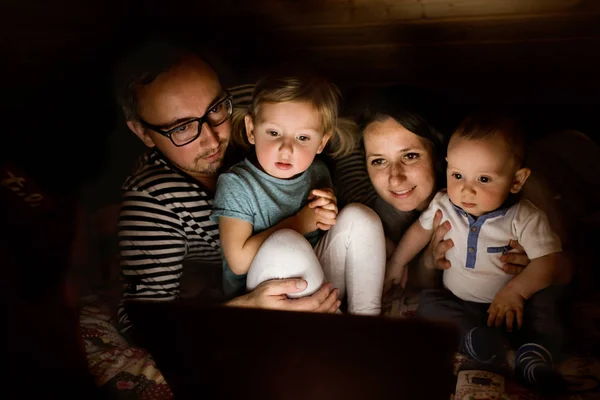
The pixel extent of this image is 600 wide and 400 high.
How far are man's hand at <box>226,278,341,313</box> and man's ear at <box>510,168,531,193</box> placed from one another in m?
0.41

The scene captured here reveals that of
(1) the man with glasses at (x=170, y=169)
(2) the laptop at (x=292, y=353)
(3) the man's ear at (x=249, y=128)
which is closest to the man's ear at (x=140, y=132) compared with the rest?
(1) the man with glasses at (x=170, y=169)

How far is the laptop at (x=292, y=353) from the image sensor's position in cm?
101

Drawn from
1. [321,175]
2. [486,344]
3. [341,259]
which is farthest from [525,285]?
[321,175]

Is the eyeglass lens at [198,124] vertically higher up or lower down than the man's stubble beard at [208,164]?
higher up

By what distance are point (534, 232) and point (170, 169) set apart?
770mm

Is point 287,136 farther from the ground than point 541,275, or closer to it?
farther from the ground

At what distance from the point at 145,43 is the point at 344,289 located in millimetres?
720

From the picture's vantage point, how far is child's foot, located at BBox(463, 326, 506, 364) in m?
1.03

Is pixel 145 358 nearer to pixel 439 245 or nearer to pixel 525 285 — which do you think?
pixel 439 245

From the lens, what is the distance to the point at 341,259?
3.63 feet

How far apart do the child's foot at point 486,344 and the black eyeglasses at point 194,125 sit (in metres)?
0.69

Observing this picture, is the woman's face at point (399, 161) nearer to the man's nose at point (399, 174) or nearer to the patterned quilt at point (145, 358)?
the man's nose at point (399, 174)

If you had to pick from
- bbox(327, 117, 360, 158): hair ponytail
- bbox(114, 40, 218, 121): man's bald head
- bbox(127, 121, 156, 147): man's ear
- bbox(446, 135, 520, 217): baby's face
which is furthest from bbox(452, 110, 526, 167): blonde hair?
→ bbox(127, 121, 156, 147): man's ear

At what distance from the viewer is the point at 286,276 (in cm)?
104
